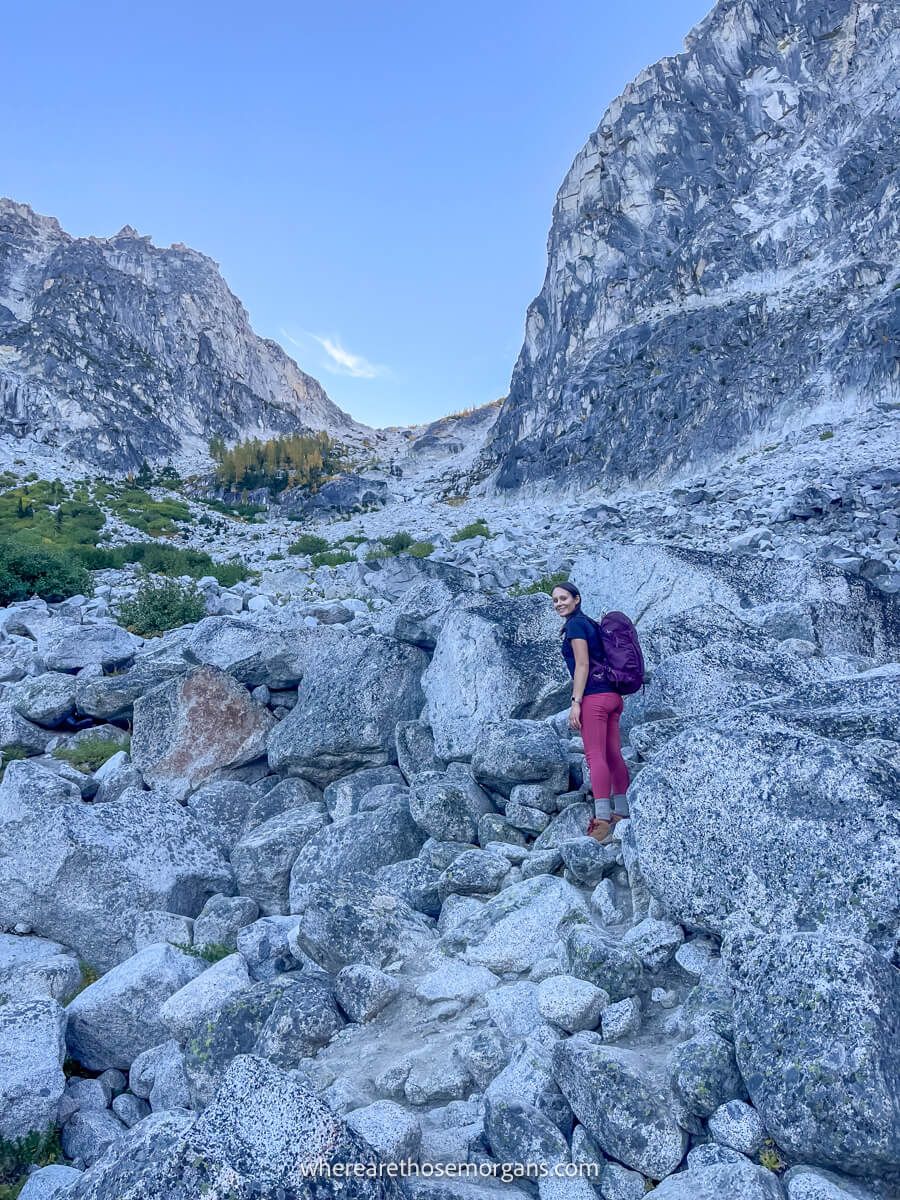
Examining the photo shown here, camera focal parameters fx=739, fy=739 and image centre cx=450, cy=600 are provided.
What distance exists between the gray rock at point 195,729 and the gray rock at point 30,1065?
4111 mm

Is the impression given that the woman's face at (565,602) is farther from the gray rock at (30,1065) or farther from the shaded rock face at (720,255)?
the shaded rock face at (720,255)

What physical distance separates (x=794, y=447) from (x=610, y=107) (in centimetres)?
4037

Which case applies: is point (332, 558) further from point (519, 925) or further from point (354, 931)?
point (519, 925)

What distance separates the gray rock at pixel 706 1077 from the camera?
2.84m

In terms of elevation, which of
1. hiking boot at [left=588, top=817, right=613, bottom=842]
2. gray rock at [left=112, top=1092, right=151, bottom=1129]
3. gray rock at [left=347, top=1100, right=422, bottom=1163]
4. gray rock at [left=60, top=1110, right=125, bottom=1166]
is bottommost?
gray rock at [left=112, top=1092, right=151, bottom=1129]

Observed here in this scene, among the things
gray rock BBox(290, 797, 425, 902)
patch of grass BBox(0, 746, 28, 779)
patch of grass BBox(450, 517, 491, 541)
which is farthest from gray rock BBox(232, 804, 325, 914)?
patch of grass BBox(450, 517, 491, 541)

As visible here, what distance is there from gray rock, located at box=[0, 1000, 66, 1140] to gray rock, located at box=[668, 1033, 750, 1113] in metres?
3.33

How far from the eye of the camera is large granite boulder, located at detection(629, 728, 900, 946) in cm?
339

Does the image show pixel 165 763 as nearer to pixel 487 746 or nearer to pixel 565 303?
pixel 487 746

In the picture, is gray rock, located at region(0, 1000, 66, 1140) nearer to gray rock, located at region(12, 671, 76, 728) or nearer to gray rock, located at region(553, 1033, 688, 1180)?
gray rock, located at region(553, 1033, 688, 1180)

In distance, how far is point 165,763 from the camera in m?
8.59

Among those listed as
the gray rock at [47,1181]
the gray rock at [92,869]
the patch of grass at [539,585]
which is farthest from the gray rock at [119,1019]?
the patch of grass at [539,585]

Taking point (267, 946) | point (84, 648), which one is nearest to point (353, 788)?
point (267, 946)

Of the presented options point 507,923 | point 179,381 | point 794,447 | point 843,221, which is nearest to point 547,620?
point 507,923
